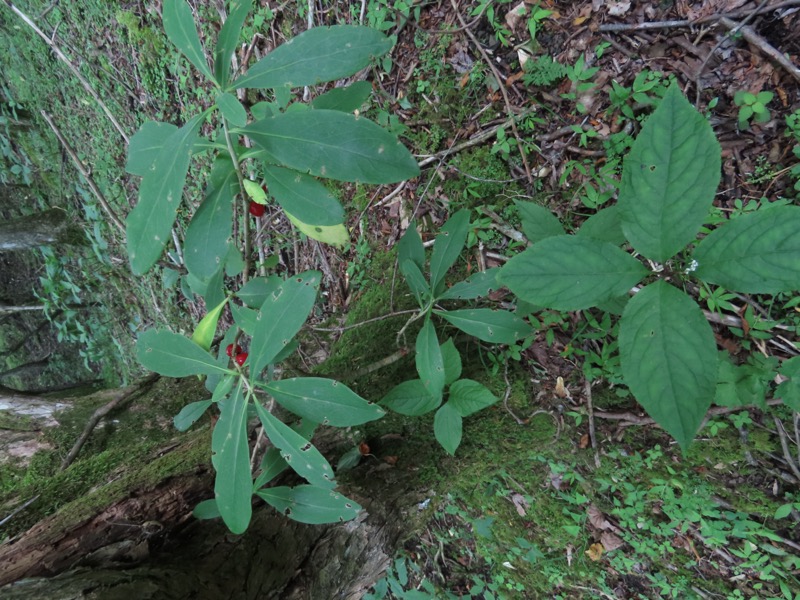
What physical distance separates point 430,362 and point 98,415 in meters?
1.80

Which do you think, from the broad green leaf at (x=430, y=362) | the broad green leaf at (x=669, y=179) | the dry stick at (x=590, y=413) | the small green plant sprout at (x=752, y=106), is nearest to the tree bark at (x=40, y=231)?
the broad green leaf at (x=430, y=362)

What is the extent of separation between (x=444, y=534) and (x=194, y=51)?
9.16 ft

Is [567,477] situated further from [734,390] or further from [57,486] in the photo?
[57,486]

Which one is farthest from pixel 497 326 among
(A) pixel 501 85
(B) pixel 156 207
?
(A) pixel 501 85

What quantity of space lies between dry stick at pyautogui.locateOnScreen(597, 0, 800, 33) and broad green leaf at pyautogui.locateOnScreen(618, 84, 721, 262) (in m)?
1.16

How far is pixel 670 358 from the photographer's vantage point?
982mm

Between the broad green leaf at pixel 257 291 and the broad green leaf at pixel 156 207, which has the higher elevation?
the broad green leaf at pixel 156 207

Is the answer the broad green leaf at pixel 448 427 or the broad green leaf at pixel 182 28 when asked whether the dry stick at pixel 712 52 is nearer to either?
the broad green leaf at pixel 448 427

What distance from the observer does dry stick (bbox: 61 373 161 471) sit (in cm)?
214

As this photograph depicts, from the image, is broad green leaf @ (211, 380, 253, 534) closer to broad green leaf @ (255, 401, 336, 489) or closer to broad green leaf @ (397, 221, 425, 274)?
broad green leaf @ (255, 401, 336, 489)

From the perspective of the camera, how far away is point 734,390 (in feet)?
5.34

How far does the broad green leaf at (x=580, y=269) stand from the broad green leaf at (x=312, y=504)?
926 mm

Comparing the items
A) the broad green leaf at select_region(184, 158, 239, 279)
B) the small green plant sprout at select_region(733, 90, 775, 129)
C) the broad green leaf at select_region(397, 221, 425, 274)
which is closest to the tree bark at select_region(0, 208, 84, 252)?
the broad green leaf at select_region(184, 158, 239, 279)

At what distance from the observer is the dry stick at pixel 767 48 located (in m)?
1.62
